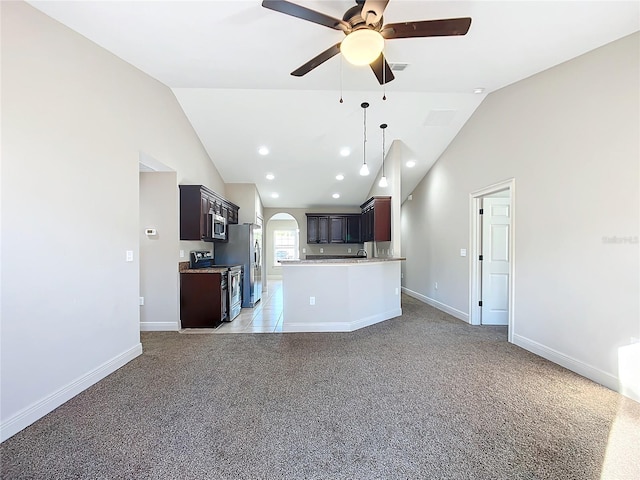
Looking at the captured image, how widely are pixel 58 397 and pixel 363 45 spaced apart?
3.44 metres

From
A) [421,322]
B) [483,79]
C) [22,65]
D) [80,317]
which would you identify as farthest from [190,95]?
[421,322]

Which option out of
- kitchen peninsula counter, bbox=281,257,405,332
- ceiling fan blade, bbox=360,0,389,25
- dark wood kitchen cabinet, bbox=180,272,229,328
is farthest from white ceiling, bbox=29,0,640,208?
dark wood kitchen cabinet, bbox=180,272,229,328

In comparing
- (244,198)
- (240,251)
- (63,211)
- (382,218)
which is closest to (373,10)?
(63,211)

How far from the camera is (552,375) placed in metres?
2.86

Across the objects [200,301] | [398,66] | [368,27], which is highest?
[398,66]

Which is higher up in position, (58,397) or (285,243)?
(285,243)

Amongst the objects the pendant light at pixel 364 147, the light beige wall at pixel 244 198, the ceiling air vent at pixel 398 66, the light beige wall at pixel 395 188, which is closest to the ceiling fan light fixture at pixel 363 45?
the ceiling air vent at pixel 398 66

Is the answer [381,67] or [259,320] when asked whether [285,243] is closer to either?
[259,320]

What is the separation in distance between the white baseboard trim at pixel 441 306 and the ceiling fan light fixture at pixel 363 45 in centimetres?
409

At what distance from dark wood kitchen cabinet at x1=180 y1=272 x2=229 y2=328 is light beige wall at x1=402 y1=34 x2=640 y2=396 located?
4025 millimetres

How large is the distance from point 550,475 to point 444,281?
13.0 ft

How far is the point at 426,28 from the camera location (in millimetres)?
2059

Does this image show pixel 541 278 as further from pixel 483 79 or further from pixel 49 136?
pixel 49 136

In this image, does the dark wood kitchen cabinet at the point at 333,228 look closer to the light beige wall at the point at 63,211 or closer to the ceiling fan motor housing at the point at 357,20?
the light beige wall at the point at 63,211
